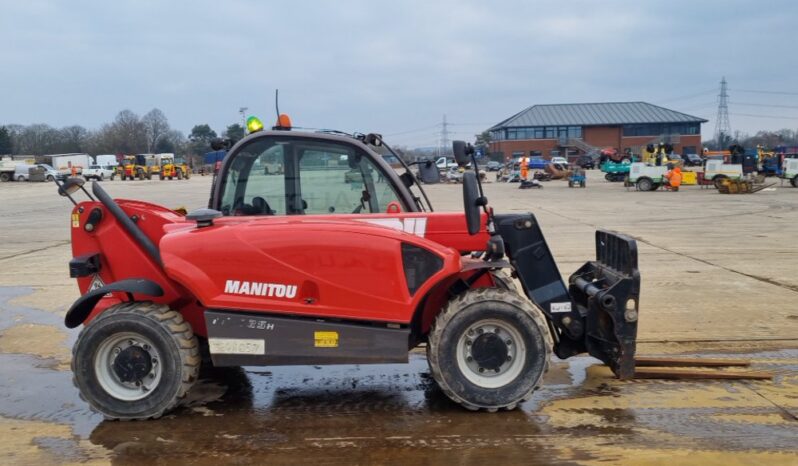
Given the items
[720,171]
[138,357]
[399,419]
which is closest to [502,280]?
[399,419]

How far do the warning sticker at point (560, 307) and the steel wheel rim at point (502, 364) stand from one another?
0.47 m

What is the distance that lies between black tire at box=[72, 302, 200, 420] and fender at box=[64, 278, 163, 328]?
12 cm

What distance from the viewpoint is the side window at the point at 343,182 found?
5.07 metres

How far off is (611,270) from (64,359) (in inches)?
196

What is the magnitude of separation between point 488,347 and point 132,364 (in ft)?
8.02

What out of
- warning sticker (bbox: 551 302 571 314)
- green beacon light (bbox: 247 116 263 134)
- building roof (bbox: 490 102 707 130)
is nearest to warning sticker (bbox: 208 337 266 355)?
green beacon light (bbox: 247 116 263 134)

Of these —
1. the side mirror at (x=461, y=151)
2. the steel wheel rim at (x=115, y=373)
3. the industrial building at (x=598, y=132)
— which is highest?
the industrial building at (x=598, y=132)

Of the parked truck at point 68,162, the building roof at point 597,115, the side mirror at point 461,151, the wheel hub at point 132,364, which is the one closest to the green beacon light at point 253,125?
Result: the side mirror at point 461,151

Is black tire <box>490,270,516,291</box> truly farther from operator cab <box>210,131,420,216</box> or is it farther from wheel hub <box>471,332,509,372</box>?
operator cab <box>210,131,420,216</box>

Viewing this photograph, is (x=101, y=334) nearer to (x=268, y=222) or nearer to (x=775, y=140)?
(x=268, y=222)

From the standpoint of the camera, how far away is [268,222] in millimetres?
4559

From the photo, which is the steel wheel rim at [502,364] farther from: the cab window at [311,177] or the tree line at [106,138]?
the tree line at [106,138]

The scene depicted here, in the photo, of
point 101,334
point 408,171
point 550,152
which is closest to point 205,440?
A: point 101,334

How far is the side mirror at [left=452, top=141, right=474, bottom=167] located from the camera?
4461mm
